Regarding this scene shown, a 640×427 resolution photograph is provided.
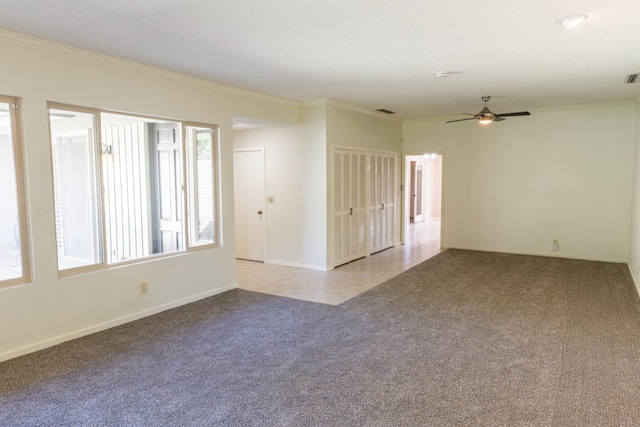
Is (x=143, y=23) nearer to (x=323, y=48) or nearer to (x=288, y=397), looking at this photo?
(x=323, y=48)

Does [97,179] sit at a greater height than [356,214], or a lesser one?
greater

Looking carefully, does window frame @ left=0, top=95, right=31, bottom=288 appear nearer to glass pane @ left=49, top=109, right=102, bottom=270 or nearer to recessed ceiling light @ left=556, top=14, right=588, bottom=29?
glass pane @ left=49, top=109, right=102, bottom=270

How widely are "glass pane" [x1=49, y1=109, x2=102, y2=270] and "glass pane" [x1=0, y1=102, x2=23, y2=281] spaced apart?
1.03 ft

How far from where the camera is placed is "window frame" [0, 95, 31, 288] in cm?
331

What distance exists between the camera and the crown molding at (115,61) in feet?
10.6

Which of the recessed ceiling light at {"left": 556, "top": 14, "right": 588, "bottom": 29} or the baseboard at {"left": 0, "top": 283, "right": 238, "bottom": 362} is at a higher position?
the recessed ceiling light at {"left": 556, "top": 14, "right": 588, "bottom": 29}

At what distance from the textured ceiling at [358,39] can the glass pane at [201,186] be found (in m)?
0.77

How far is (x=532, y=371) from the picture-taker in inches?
119

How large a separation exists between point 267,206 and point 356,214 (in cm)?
153

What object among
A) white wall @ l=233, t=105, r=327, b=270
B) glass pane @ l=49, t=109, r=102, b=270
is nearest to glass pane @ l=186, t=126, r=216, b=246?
glass pane @ l=49, t=109, r=102, b=270

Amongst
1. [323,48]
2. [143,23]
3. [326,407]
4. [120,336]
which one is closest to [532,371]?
[326,407]

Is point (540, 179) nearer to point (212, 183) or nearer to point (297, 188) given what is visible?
point (297, 188)

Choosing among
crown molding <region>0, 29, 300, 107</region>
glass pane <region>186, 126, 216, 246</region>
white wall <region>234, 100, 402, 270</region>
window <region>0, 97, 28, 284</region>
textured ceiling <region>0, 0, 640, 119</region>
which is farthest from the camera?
white wall <region>234, 100, 402, 270</region>

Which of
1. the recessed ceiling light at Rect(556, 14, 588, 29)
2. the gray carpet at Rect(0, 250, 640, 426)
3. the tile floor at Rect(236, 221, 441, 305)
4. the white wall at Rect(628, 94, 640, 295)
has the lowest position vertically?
the gray carpet at Rect(0, 250, 640, 426)
